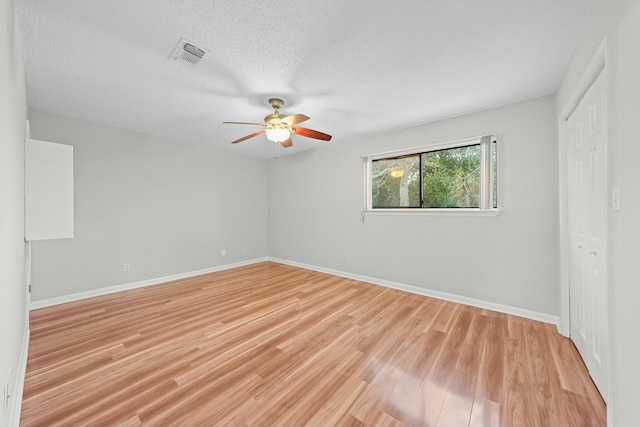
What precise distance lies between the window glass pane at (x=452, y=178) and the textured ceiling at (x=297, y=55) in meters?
0.62

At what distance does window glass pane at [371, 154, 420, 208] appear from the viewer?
3.77 meters

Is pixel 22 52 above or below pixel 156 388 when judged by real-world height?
above

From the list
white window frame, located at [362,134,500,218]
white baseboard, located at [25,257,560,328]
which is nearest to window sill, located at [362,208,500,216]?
white window frame, located at [362,134,500,218]

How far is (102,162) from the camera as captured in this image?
3.60 metres

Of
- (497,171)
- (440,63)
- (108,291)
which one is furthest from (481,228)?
(108,291)

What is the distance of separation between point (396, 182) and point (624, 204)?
2900 millimetres

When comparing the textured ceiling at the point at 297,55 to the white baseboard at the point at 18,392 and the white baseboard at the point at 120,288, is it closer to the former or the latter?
the white baseboard at the point at 18,392

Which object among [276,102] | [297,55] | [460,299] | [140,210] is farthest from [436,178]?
[140,210]

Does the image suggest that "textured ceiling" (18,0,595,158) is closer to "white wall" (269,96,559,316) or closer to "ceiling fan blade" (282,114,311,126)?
"ceiling fan blade" (282,114,311,126)

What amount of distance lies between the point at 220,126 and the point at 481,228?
387cm

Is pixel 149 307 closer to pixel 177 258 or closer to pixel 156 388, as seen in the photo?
pixel 177 258

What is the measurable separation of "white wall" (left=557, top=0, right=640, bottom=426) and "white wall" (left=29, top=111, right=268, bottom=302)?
5140 mm

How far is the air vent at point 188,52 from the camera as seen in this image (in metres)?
1.83

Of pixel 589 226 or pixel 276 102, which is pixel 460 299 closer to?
pixel 589 226
